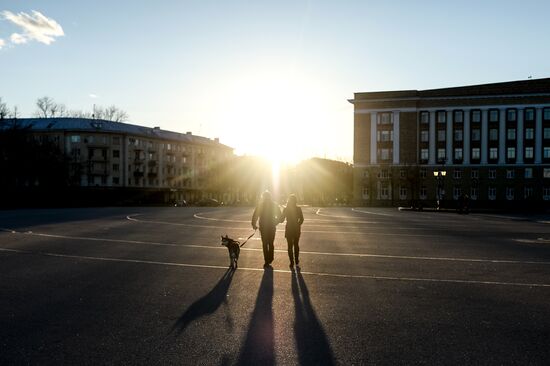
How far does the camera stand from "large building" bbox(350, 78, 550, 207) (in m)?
84.2

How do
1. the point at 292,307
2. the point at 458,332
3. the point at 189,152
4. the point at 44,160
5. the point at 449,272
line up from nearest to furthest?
the point at 458,332 < the point at 292,307 < the point at 449,272 < the point at 44,160 < the point at 189,152

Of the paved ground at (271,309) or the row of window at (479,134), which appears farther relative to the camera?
the row of window at (479,134)

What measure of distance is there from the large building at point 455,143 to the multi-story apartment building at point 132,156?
1406 inches

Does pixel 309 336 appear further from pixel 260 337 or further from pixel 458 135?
pixel 458 135

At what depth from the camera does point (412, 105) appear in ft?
289

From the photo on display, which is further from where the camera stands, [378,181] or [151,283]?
[378,181]

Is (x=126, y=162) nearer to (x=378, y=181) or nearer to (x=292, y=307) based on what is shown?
(x=378, y=181)

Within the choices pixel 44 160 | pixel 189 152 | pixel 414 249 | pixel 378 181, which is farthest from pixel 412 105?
pixel 414 249

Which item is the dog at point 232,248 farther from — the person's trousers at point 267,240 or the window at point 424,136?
the window at point 424,136

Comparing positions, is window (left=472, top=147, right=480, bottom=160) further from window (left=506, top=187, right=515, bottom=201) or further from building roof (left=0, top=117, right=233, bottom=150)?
building roof (left=0, top=117, right=233, bottom=150)

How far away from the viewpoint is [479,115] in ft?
284

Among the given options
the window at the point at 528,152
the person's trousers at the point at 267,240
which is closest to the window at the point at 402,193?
the window at the point at 528,152

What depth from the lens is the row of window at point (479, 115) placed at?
84.5 meters

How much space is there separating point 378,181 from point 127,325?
8405cm
